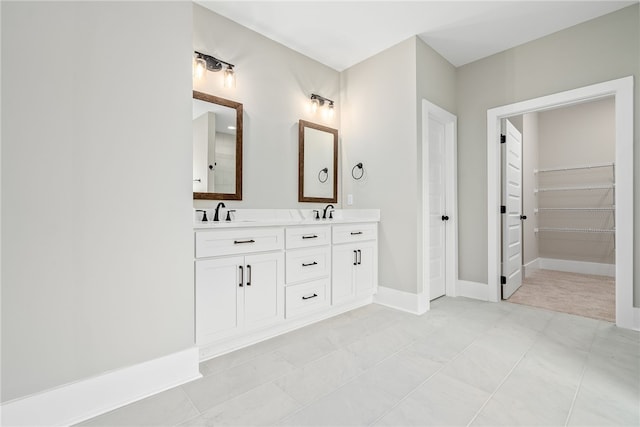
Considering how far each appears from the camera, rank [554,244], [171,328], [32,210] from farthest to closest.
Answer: [554,244] → [171,328] → [32,210]

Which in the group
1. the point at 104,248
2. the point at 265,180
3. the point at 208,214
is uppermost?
the point at 265,180

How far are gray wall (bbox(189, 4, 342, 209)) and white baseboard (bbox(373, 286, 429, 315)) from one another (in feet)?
3.99

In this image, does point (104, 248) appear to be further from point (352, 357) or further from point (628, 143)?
point (628, 143)

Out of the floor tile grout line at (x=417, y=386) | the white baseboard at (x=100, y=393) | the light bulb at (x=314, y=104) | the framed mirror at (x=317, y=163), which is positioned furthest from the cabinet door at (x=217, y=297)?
the light bulb at (x=314, y=104)

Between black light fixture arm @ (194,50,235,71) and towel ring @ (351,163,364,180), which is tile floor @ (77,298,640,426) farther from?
black light fixture arm @ (194,50,235,71)

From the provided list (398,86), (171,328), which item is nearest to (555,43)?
(398,86)

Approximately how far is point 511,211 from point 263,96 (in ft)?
9.77

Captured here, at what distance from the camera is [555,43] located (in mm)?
2879

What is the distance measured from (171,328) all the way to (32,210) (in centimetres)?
90

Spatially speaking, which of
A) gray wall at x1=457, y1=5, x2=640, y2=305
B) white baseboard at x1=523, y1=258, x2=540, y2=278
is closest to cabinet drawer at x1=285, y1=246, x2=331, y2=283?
gray wall at x1=457, y1=5, x2=640, y2=305

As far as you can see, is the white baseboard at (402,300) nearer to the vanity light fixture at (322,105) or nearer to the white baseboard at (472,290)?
the white baseboard at (472,290)

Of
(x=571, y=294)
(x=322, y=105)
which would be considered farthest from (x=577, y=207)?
(x=322, y=105)

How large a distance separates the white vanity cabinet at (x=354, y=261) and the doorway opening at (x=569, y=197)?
2.26 meters

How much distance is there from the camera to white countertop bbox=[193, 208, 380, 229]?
2.08m
